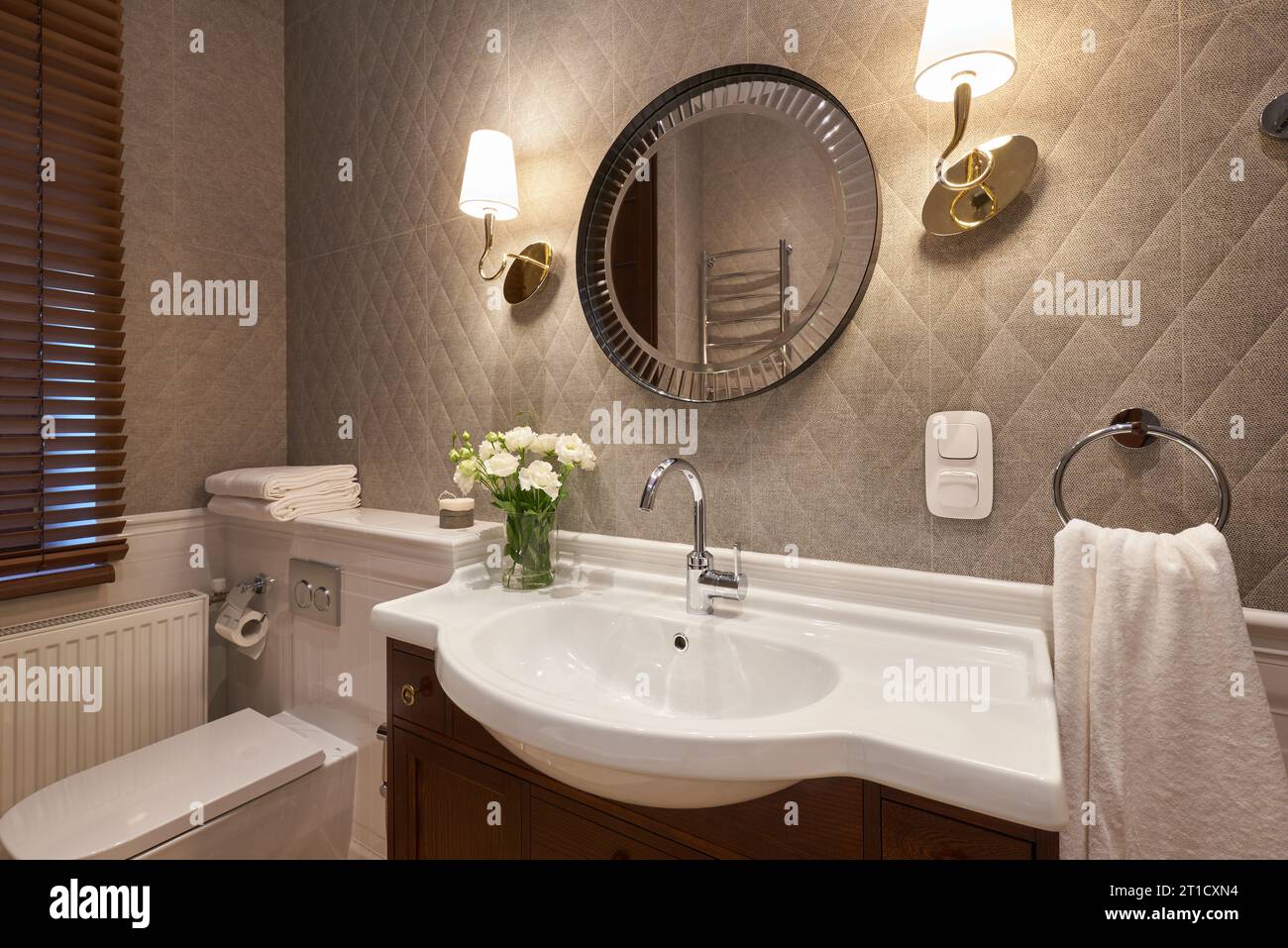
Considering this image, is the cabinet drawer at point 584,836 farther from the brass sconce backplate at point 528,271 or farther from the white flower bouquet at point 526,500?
the brass sconce backplate at point 528,271

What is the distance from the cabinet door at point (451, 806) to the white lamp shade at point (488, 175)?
111cm

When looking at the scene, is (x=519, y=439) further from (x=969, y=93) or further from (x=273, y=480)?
(x=969, y=93)

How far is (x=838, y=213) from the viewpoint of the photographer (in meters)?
1.08

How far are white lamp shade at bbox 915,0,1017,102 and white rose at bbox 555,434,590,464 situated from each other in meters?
0.83

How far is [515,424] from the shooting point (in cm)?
150

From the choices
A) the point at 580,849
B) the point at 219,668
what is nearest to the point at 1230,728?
the point at 580,849

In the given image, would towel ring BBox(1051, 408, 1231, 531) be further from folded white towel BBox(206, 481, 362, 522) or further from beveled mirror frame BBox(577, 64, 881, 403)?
folded white towel BBox(206, 481, 362, 522)

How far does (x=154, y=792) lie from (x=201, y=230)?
1549 millimetres

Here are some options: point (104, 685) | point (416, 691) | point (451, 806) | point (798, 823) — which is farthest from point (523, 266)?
point (104, 685)

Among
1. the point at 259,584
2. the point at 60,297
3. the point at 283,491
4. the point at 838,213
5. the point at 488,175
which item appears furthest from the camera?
the point at 259,584

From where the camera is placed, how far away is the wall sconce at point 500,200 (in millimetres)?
1379

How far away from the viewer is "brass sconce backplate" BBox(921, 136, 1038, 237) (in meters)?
0.93

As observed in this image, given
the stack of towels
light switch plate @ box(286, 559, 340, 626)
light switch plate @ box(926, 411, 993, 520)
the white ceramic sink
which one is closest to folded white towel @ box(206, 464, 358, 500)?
the stack of towels
